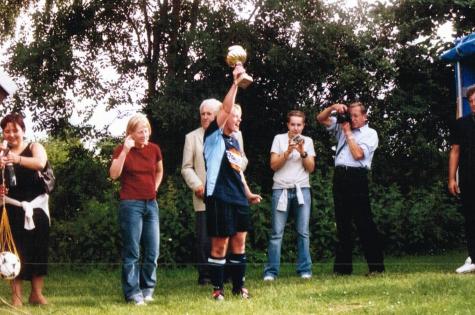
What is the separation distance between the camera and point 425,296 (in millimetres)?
5398

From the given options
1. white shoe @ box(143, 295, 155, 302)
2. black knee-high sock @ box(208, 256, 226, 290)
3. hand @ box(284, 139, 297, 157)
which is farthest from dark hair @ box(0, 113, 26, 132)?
hand @ box(284, 139, 297, 157)

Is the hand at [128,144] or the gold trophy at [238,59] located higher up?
the gold trophy at [238,59]

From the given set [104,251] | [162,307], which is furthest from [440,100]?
[162,307]

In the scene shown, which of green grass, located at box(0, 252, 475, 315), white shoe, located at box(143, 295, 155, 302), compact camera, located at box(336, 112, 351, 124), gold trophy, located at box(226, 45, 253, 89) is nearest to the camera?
green grass, located at box(0, 252, 475, 315)

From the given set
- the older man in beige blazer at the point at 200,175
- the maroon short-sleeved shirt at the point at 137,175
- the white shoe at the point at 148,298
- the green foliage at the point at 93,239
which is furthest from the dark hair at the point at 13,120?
the green foliage at the point at 93,239

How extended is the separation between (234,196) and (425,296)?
5.34ft

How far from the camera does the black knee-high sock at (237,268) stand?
5.72 metres

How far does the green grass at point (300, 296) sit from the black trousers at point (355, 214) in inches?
9.0

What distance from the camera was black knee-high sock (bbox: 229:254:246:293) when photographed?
18.8 feet

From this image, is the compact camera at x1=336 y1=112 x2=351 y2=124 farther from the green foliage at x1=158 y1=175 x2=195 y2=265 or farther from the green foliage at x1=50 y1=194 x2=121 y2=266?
the green foliage at x1=50 y1=194 x2=121 y2=266

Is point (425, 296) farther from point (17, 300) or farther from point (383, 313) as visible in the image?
point (17, 300)

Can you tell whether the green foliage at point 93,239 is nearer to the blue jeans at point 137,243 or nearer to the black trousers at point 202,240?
the black trousers at point 202,240

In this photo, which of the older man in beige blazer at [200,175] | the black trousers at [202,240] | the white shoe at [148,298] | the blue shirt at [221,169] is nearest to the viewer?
the blue shirt at [221,169]

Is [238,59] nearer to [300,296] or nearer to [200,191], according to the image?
[200,191]
